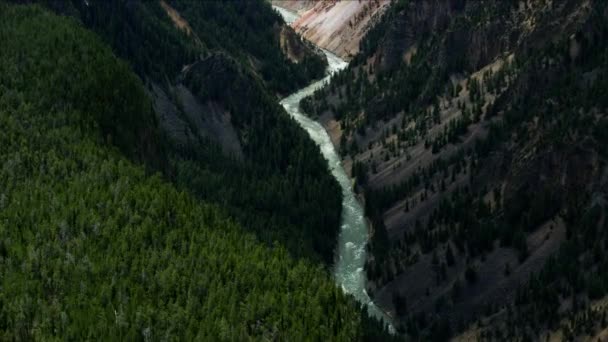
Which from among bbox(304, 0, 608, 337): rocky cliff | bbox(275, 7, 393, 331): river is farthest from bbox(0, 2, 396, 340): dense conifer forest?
bbox(304, 0, 608, 337): rocky cliff

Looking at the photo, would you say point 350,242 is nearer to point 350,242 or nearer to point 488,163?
point 350,242

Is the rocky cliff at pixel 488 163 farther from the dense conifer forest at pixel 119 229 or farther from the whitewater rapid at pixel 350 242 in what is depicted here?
the dense conifer forest at pixel 119 229

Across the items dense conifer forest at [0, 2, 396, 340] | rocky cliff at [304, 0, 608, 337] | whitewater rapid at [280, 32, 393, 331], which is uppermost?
dense conifer forest at [0, 2, 396, 340]

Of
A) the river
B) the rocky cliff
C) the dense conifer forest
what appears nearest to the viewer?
the dense conifer forest

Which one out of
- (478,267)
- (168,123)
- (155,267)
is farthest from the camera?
(168,123)

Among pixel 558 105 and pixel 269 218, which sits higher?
pixel 558 105

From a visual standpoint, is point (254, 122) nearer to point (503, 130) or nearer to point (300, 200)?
point (300, 200)

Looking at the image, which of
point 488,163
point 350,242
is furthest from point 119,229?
point 488,163

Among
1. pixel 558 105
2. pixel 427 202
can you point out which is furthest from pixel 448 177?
pixel 558 105

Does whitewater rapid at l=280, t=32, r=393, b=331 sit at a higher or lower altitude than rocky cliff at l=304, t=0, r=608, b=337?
lower

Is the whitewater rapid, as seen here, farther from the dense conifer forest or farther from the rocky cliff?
the dense conifer forest

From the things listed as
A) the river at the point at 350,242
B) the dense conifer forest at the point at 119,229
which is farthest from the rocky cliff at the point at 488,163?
the dense conifer forest at the point at 119,229
